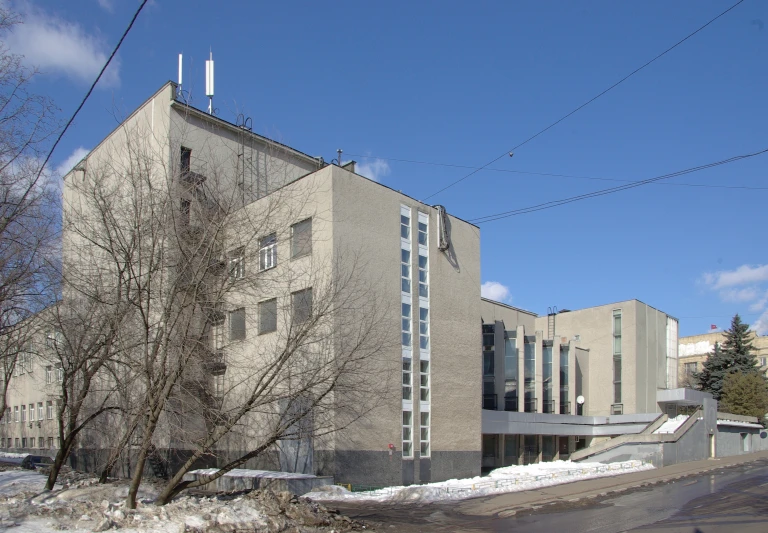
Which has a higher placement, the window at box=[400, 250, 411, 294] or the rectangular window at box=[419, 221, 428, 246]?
the rectangular window at box=[419, 221, 428, 246]

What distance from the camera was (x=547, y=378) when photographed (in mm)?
40312

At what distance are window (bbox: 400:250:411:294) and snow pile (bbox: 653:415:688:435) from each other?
18.4 m

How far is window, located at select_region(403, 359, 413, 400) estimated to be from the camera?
944 inches

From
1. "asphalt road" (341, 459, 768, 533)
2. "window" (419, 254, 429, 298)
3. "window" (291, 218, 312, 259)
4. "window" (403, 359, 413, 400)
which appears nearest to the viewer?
"asphalt road" (341, 459, 768, 533)

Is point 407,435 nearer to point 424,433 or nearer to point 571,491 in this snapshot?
point 424,433

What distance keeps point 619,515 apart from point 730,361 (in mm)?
42315

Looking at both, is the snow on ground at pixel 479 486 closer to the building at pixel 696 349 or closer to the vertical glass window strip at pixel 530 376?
the vertical glass window strip at pixel 530 376

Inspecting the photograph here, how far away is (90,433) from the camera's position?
2716 cm

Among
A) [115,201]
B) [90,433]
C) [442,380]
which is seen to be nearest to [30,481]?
[90,433]

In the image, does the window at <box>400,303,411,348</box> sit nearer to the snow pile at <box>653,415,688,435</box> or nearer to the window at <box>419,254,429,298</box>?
the window at <box>419,254,429,298</box>

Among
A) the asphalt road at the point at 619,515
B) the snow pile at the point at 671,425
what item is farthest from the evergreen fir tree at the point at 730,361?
the asphalt road at the point at 619,515

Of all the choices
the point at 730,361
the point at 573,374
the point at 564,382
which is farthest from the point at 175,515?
the point at 730,361

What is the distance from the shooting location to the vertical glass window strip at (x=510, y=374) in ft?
126

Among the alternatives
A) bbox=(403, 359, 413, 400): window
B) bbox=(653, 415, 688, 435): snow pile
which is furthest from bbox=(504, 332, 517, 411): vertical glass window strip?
bbox=(403, 359, 413, 400): window
